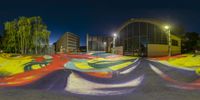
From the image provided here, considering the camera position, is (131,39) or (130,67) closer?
(130,67)

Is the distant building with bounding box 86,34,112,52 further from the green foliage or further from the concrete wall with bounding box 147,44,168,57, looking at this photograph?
the concrete wall with bounding box 147,44,168,57

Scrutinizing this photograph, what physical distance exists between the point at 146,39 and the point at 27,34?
31479mm

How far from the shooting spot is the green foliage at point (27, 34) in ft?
177

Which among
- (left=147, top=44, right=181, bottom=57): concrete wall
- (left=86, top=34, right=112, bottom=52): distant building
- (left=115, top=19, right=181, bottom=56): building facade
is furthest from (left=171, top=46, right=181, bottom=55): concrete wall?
(left=86, top=34, right=112, bottom=52): distant building

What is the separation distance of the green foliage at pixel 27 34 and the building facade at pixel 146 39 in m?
22.6

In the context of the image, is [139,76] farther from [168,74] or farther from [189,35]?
[189,35]

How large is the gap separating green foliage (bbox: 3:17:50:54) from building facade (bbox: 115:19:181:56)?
22596mm

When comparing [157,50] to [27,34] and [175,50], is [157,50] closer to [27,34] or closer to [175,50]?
[175,50]

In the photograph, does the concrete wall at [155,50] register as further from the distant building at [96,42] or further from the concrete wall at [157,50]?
the distant building at [96,42]

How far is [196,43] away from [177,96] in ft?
199

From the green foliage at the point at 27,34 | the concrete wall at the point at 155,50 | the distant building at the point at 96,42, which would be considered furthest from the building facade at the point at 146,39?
the distant building at the point at 96,42

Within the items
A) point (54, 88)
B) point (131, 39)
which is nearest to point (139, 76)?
point (54, 88)

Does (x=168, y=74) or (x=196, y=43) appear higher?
(x=196, y=43)

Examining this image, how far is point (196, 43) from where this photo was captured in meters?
66.5
